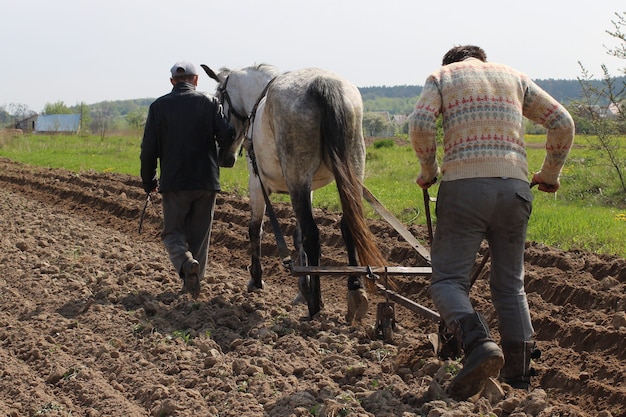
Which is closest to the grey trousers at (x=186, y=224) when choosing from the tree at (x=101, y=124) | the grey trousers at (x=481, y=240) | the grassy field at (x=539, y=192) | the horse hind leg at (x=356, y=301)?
the horse hind leg at (x=356, y=301)

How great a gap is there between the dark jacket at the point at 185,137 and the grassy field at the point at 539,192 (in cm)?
417

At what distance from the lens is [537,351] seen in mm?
4664

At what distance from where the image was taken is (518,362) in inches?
181

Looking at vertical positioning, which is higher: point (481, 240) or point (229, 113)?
point (229, 113)

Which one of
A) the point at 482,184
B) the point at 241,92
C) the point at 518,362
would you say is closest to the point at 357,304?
the point at 518,362

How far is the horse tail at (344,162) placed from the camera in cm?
589

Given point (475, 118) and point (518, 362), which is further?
point (518, 362)

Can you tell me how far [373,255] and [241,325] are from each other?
4.15ft

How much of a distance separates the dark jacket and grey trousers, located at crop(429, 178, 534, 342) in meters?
3.22

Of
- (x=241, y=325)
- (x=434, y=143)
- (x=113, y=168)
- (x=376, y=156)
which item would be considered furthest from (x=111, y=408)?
(x=376, y=156)

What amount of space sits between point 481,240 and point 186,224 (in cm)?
373

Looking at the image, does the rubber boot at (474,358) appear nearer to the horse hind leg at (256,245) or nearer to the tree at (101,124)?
the horse hind leg at (256,245)

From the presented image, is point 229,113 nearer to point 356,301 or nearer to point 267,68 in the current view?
point 267,68

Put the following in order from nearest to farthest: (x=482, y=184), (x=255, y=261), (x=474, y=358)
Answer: (x=474, y=358) < (x=482, y=184) < (x=255, y=261)
